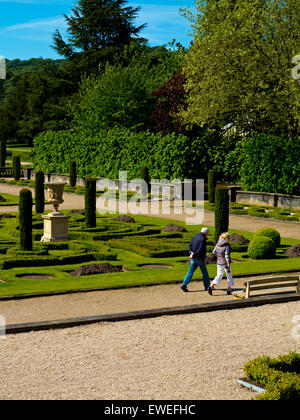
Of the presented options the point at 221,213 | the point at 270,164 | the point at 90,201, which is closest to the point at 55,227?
the point at 90,201

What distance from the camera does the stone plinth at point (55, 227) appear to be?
23.8 meters

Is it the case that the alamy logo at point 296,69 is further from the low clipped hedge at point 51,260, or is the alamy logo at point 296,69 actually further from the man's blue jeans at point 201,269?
the man's blue jeans at point 201,269

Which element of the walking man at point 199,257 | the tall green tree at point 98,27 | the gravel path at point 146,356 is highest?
the tall green tree at point 98,27

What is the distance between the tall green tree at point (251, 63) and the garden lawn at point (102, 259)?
1258 cm

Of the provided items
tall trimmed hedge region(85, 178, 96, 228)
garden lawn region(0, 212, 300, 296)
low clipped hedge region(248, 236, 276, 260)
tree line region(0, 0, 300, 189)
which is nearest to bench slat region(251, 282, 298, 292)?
garden lawn region(0, 212, 300, 296)

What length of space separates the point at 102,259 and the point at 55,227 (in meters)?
3.72

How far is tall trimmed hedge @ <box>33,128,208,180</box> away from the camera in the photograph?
42.8 metres

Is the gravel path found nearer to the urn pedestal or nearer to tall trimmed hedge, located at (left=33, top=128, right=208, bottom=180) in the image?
the urn pedestal

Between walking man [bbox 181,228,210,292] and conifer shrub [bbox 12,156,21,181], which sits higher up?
conifer shrub [bbox 12,156,21,181]

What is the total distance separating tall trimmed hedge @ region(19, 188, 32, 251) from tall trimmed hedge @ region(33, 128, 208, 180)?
21.8m

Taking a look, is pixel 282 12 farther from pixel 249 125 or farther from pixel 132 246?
pixel 132 246

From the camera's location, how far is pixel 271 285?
15914mm

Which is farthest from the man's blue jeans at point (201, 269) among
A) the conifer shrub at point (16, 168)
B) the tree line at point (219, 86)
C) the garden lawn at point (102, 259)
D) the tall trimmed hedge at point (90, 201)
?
the conifer shrub at point (16, 168)
